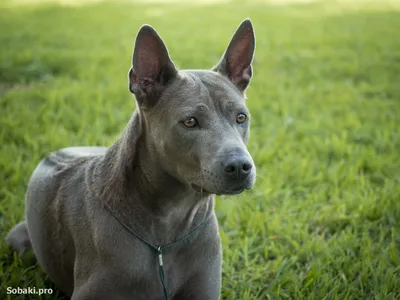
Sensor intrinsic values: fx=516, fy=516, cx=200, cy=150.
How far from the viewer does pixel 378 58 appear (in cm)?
889

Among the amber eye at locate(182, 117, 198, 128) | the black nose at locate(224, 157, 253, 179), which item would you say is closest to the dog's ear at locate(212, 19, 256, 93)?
the amber eye at locate(182, 117, 198, 128)

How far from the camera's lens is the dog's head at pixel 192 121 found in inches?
102

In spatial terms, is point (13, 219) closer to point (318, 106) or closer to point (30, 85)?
point (30, 85)

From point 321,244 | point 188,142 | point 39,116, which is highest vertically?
point 188,142

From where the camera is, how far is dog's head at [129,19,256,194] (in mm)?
2592

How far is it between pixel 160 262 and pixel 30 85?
506 centimetres

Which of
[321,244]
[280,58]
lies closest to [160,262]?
[321,244]

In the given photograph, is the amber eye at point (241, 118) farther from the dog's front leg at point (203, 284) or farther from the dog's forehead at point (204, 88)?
the dog's front leg at point (203, 284)

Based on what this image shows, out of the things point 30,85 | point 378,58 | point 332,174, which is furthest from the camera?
point 378,58

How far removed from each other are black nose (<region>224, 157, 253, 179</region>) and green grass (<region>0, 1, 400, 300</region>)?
1205 mm

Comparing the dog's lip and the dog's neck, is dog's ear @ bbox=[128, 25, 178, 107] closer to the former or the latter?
the dog's neck

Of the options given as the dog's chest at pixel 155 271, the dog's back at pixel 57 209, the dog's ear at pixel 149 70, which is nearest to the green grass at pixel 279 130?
the dog's back at pixel 57 209

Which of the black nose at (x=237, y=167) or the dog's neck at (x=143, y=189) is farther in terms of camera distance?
the dog's neck at (x=143, y=189)

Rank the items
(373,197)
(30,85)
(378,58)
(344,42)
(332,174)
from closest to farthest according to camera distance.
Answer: (373,197) → (332,174) → (30,85) → (378,58) → (344,42)
